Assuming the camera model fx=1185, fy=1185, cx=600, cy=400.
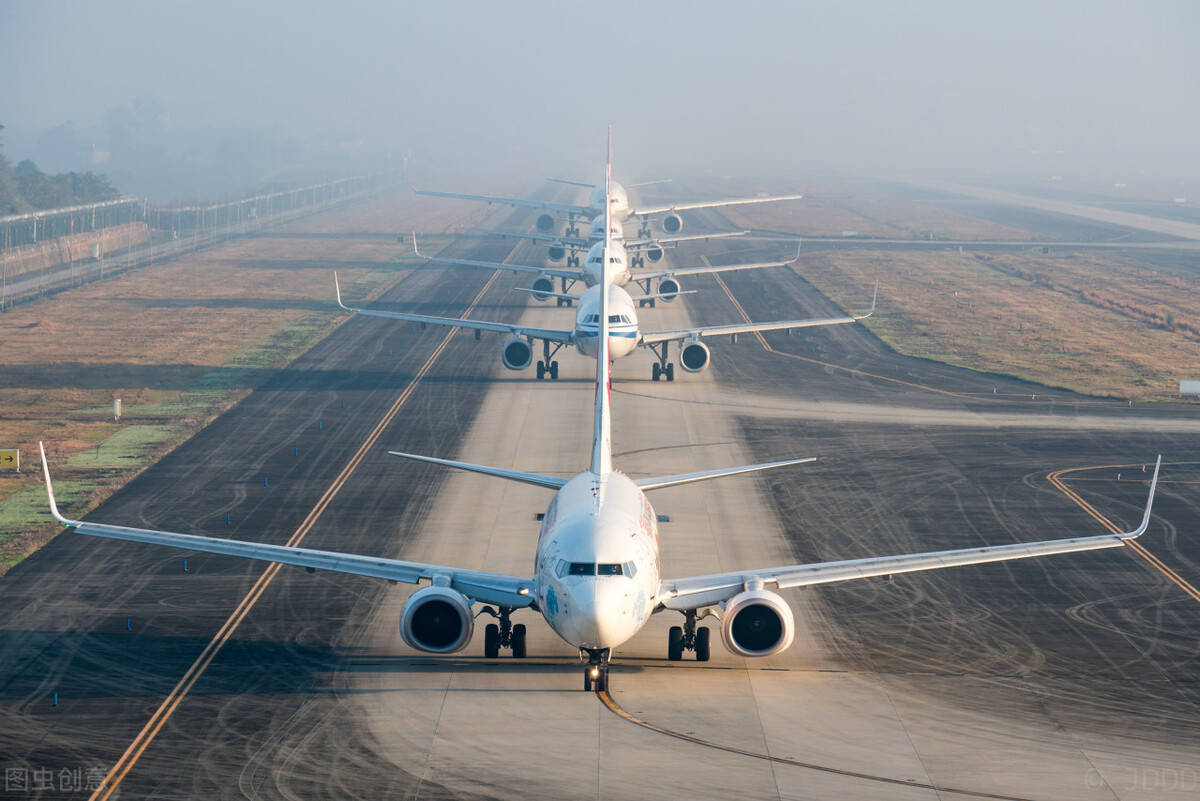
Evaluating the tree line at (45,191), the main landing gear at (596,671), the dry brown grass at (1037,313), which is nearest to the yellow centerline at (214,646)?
the main landing gear at (596,671)

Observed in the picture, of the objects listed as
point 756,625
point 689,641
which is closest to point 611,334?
point 689,641

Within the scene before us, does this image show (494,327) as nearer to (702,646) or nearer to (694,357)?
(694,357)

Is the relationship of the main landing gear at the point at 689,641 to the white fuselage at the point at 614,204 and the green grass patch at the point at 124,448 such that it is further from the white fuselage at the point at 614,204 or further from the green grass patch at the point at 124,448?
the white fuselage at the point at 614,204

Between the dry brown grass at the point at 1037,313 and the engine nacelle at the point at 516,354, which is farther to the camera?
the dry brown grass at the point at 1037,313

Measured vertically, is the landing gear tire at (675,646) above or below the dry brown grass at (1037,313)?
above

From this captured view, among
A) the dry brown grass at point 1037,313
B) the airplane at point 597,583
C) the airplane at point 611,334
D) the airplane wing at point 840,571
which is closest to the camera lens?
the airplane at point 597,583

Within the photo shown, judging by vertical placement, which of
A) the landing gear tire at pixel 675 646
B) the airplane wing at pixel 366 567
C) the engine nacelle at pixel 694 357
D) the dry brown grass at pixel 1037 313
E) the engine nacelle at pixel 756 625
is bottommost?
the dry brown grass at pixel 1037 313

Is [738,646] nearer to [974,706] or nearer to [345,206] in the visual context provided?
[974,706]
